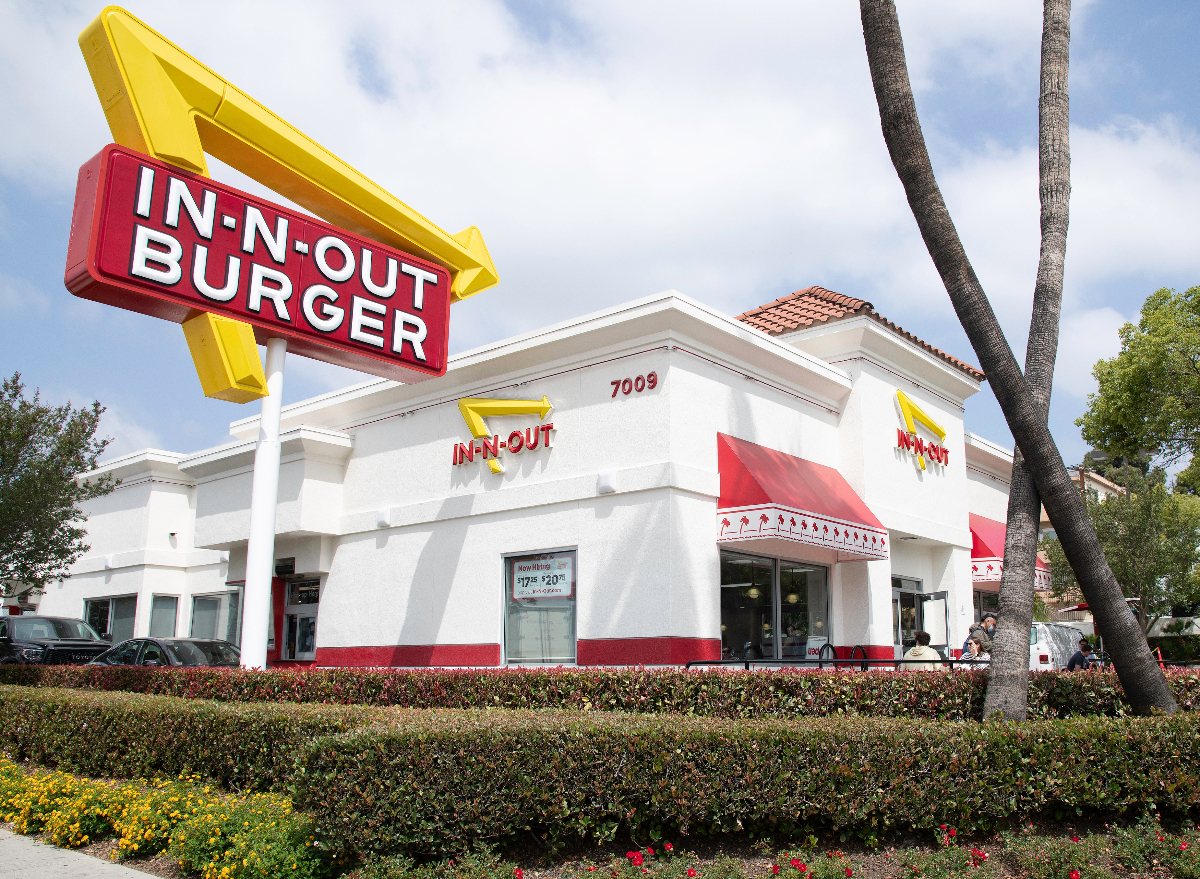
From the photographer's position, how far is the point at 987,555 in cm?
2184

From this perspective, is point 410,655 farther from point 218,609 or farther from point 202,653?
point 218,609

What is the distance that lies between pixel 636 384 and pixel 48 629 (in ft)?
48.4

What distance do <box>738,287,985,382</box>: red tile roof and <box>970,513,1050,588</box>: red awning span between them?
388 centimetres

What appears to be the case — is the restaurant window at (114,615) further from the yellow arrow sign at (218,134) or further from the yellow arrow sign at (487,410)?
the yellow arrow sign at (218,134)

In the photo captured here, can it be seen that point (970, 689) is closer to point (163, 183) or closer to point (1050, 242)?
point (1050, 242)

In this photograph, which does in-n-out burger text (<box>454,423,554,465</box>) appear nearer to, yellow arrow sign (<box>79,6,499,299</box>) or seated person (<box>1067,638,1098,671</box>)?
yellow arrow sign (<box>79,6,499,299</box>)

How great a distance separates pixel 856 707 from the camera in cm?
957

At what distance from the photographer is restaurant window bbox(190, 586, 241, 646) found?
23453 millimetres

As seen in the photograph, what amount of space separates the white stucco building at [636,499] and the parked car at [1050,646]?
204cm

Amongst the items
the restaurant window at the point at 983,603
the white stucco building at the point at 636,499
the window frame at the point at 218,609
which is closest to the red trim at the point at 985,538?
the white stucco building at the point at 636,499

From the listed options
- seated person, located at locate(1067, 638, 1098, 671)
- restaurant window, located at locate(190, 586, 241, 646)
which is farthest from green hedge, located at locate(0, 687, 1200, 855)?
restaurant window, located at locate(190, 586, 241, 646)

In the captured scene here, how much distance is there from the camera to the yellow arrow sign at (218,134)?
35.0 feet

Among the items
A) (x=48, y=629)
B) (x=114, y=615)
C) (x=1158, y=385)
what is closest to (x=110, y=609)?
(x=114, y=615)

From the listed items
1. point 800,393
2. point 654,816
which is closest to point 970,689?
point 654,816
